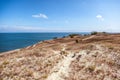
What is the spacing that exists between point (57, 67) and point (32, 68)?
460 cm

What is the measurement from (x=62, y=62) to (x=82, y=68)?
4.93 m

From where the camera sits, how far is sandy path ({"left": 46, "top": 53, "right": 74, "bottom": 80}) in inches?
1083

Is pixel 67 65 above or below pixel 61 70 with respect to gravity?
above

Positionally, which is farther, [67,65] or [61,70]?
[67,65]

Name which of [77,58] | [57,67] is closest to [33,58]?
[57,67]

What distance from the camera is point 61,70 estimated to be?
1160 inches

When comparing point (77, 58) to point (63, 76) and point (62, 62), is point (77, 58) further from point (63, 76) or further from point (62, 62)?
point (63, 76)

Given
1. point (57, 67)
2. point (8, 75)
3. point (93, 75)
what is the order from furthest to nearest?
1. point (57, 67)
2. point (8, 75)
3. point (93, 75)

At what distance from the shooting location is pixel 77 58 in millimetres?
33312

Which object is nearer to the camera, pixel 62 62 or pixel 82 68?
pixel 82 68

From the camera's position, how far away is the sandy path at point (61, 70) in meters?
27.5

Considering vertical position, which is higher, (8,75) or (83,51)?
(83,51)

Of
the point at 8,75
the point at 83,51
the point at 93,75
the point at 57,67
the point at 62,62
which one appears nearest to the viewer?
the point at 93,75

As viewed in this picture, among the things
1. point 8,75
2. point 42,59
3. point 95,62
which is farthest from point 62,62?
point 8,75
